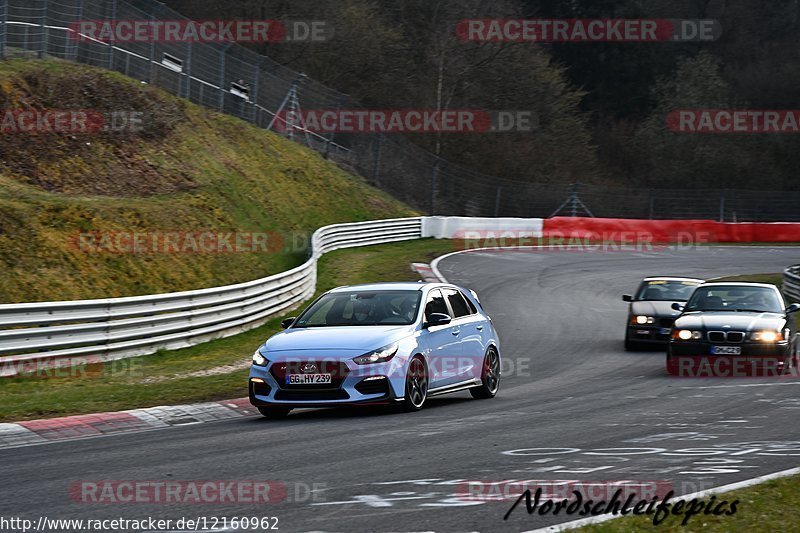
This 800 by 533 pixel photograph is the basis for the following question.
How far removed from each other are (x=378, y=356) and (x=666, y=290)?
12.3 m

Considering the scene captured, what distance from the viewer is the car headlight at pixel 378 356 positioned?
11.9 m

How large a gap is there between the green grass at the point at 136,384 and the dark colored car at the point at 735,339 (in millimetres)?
6617

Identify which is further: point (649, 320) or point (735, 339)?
point (649, 320)

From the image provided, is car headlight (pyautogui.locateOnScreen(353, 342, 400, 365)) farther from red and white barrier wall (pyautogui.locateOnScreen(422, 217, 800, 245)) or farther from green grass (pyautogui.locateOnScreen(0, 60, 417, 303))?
red and white barrier wall (pyautogui.locateOnScreen(422, 217, 800, 245))

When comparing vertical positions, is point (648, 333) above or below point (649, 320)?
below

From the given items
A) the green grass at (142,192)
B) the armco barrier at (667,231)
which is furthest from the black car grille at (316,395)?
the armco barrier at (667,231)

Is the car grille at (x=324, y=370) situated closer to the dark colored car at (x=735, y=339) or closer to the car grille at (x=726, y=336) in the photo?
the dark colored car at (x=735, y=339)

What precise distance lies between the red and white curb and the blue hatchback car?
2.60ft

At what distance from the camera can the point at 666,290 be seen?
22938 millimetres

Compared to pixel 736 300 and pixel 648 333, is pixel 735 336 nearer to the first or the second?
pixel 736 300

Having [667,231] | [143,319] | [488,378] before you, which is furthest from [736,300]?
[667,231]

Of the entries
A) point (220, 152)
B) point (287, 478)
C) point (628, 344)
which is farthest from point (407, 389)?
point (220, 152)

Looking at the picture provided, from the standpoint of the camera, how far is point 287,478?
27.0 ft

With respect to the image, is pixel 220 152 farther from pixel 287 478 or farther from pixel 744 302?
pixel 287 478
